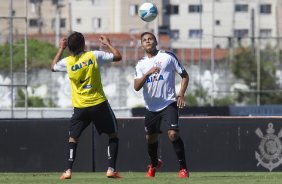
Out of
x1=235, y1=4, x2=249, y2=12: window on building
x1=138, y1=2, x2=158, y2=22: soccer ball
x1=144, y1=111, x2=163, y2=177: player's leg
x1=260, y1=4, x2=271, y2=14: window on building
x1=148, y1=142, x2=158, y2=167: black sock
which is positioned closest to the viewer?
x1=144, y1=111, x2=163, y2=177: player's leg

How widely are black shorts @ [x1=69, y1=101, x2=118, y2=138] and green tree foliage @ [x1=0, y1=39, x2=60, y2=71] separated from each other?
74.2ft

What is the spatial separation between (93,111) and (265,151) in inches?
258

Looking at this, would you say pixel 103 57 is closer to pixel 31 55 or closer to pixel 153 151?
pixel 153 151

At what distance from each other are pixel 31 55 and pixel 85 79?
32449mm

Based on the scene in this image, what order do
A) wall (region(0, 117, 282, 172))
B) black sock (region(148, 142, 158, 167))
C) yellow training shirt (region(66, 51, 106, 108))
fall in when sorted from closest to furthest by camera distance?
yellow training shirt (region(66, 51, 106, 108)), black sock (region(148, 142, 158, 167)), wall (region(0, 117, 282, 172))

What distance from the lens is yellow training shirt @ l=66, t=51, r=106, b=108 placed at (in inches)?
640

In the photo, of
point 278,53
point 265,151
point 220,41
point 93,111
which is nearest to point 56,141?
point 265,151

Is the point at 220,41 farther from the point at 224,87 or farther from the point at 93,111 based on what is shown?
the point at 93,111

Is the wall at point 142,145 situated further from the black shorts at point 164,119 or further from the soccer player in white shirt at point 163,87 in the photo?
the soccer player in white shirt at point 163,87

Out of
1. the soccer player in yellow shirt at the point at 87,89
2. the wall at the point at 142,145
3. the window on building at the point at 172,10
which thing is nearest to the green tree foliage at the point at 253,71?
the wall at the point at 142,145

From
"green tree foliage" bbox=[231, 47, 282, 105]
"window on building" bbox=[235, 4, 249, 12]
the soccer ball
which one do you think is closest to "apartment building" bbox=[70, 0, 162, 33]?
"window on building" bbox=[235, 4, 249, 12]

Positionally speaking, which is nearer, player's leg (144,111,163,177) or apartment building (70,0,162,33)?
player's leg (144,111,163,177)

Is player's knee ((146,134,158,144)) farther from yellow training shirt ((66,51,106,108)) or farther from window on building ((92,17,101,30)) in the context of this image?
window on building ((92,17,101,30))

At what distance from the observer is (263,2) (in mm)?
70875
